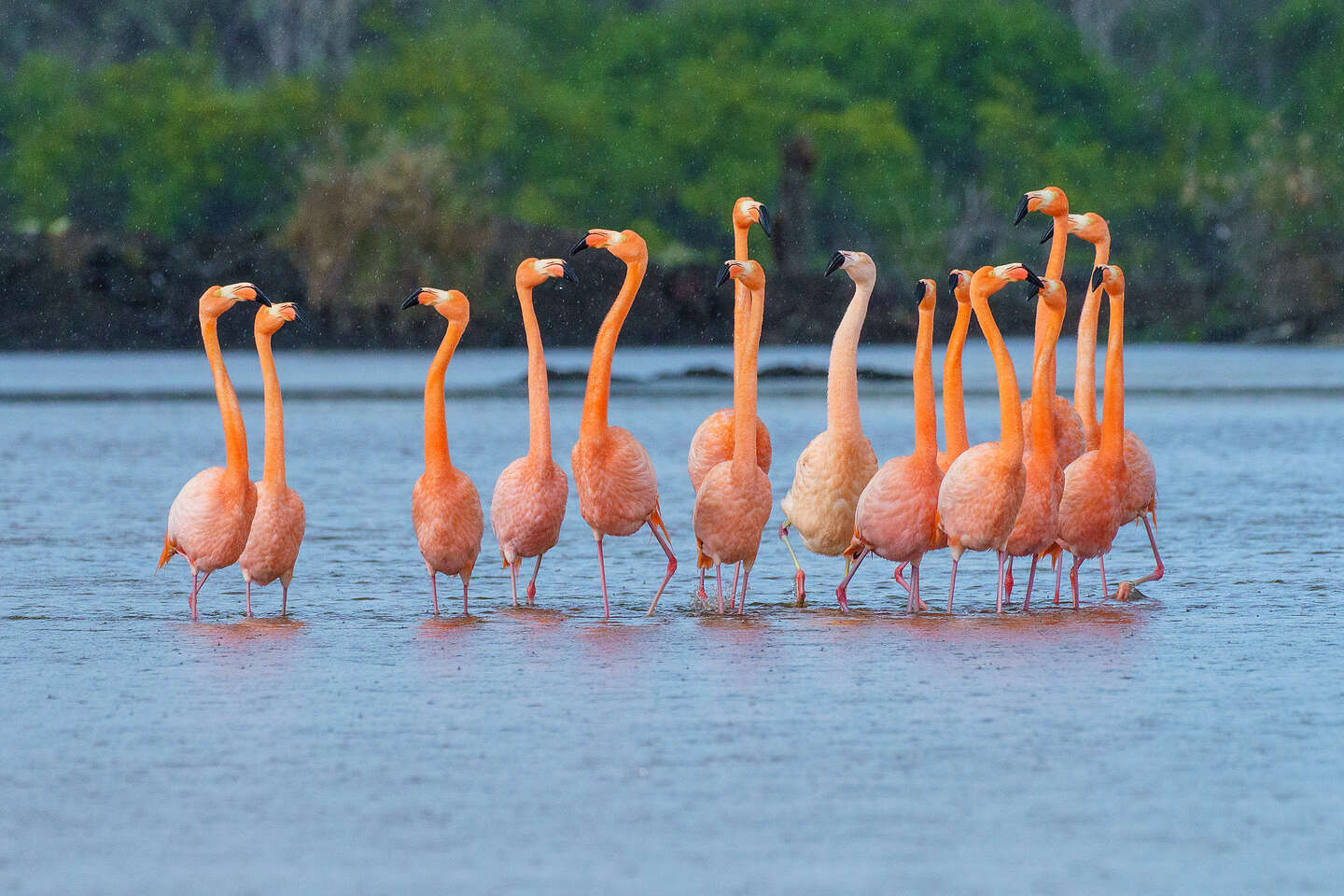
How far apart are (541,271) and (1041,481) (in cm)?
215

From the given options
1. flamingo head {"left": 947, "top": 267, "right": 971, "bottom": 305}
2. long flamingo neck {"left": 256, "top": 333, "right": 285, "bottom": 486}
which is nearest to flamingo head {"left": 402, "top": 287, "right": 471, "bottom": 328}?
long flamingo neck {"left": 256, "top": 333, "right": 285, "bottom": 486}

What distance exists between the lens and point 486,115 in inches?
2288

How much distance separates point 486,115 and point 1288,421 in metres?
41.2

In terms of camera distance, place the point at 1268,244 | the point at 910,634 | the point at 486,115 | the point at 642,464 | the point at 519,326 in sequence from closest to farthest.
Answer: the point at 910,634, the point at 642,464, the point at 519,326, the point at 1268,244, the point at 486,115

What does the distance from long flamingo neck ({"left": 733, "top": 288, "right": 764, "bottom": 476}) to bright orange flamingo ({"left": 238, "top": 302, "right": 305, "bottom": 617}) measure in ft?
5.71

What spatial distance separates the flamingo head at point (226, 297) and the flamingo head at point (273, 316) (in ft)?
0.15

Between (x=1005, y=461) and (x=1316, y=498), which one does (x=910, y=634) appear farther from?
(x=1316, y=498)

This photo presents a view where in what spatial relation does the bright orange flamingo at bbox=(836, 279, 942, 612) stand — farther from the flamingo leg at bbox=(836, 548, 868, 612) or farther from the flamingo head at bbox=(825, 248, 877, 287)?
the flamingo head at bbox=(825, 248, 877, 287)

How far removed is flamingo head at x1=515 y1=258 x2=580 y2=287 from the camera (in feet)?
27.4

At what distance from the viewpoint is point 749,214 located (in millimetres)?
9156

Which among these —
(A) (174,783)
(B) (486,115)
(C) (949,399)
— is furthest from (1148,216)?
(A) (174,783)

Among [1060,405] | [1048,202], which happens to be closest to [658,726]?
[1060,405]

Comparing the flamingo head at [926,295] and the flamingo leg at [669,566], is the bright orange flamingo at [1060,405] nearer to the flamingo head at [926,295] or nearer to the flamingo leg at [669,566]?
the flamingo head at [926,295]

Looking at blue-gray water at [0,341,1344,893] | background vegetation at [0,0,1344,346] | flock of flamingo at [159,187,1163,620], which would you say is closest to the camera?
blue-gray water at [0,341,1344,893]
